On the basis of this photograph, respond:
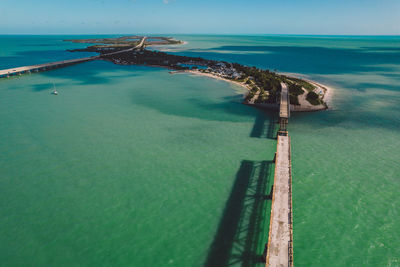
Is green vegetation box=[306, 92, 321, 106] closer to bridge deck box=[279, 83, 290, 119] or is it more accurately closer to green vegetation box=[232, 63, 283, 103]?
bridge deck box=[279, 83, 290, 119]

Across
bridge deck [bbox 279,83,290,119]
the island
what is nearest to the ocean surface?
bridge deck [bbox 279,83,290,119]

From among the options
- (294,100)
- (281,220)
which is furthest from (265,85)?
(281,220)

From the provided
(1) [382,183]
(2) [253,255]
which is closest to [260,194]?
(2) [253,255]

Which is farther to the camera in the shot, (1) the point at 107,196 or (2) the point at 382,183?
(2) the point at 382,183

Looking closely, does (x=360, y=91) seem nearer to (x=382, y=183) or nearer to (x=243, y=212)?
(x=382, y=183)

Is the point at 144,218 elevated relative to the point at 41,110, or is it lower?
lower

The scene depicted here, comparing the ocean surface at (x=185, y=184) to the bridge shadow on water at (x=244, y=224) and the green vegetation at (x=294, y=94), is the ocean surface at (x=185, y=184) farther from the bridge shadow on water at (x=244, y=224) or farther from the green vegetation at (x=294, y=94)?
the green vegetation at (x=294, y=94)

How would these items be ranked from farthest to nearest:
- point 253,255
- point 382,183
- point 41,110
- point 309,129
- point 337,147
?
point 41,110, point 309,129, point 337,147, point 382,183, point 253,255
